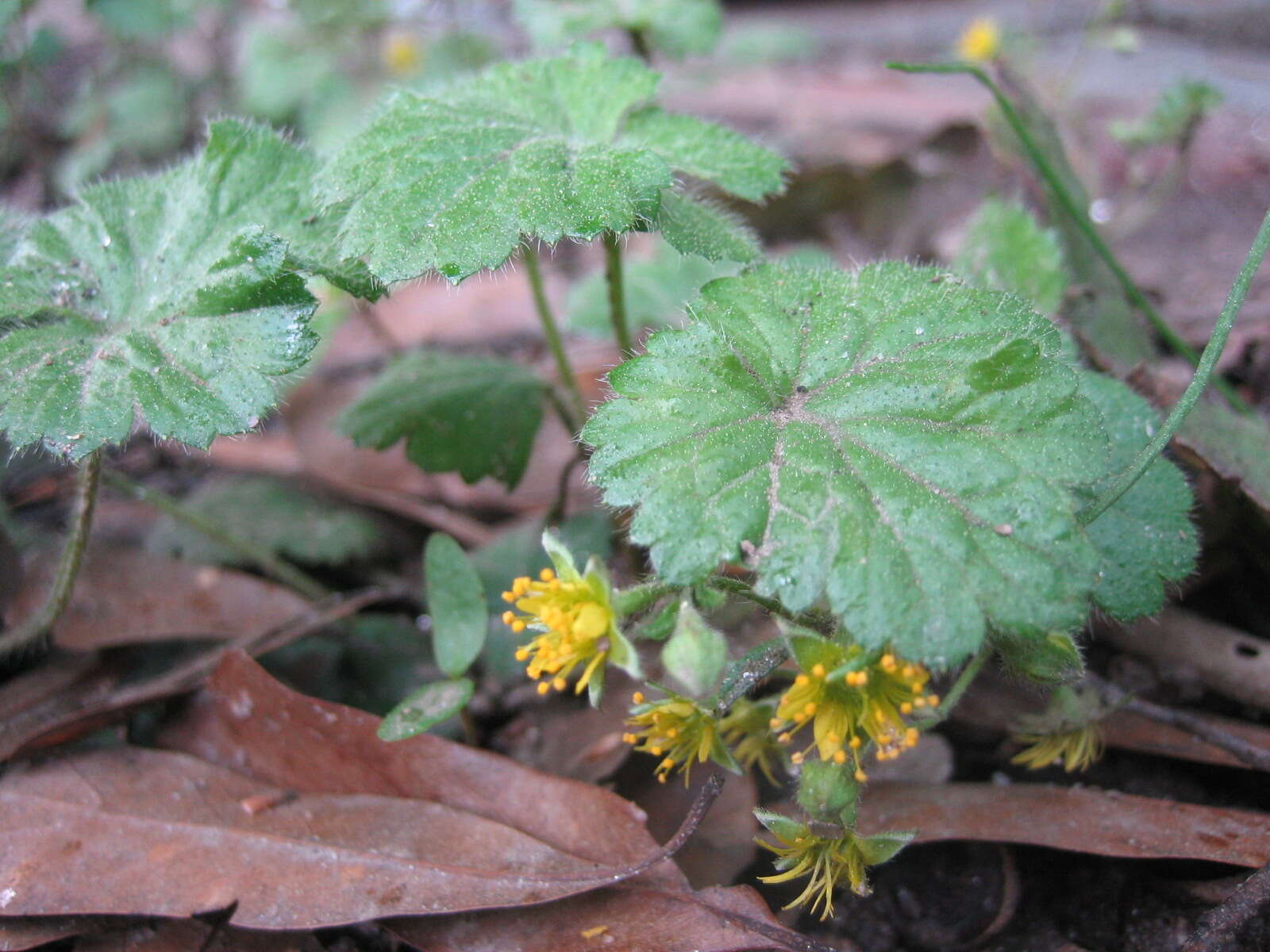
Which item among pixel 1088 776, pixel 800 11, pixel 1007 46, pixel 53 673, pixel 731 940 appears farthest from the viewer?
pixel 800 11

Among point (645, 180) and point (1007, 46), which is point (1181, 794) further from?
point (1007, 46)

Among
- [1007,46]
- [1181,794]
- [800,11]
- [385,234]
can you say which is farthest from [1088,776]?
[800,11]

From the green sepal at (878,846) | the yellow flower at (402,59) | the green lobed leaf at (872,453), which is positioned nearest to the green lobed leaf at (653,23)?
the green lobed leaf at (872,453)

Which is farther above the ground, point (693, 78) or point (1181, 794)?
point (693, 78)

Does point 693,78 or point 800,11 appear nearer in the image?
point 693,78

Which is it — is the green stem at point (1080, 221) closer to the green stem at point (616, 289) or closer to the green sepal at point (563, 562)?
the green stem at point (616, 289)

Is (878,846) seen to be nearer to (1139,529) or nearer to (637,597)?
(637,597)

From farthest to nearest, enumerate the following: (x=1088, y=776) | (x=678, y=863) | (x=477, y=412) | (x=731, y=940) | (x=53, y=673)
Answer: (x=477, y=412)
(x=53, y=673)
(x=1088, y=776)
(x=678, y=863)
(x=731, y=940)
